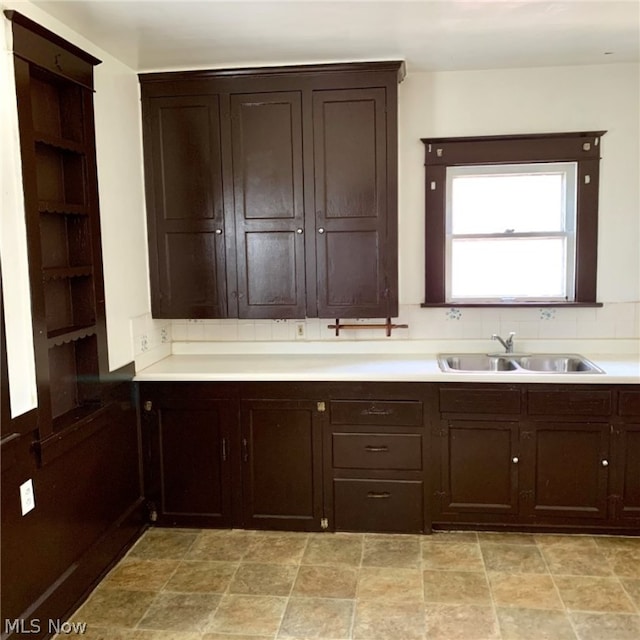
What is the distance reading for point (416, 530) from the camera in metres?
3.27

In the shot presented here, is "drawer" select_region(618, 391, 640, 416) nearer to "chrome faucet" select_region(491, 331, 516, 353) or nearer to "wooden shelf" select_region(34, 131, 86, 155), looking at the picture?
"chrome faucet" select_region(491, 331, 516, 353)

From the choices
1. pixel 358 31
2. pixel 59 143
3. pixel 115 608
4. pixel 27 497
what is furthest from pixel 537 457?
pixel 59 143

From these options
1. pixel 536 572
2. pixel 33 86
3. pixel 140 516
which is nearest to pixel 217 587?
pixel 140 516

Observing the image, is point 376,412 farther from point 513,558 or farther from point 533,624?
point 533,624

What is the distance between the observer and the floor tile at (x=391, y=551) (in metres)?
3.00

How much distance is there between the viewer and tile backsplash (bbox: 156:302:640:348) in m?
3.61

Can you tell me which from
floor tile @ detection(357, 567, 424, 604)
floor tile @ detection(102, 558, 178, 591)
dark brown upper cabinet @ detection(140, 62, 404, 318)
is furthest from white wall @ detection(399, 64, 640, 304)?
floor tile @ detection(102, 558, 178, 591)

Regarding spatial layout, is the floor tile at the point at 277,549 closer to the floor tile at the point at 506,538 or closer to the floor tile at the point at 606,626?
the floor tile at the point at 506,538

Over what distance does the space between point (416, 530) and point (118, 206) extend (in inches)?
90.0

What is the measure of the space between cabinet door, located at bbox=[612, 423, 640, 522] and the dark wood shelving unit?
256 centimetres

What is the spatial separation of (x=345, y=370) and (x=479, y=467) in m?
0.85

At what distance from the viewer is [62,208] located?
8.63ft

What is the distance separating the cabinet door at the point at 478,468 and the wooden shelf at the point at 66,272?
1.89 m

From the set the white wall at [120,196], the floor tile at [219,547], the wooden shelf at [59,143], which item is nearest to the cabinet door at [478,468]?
the floor tile at [219,547]
